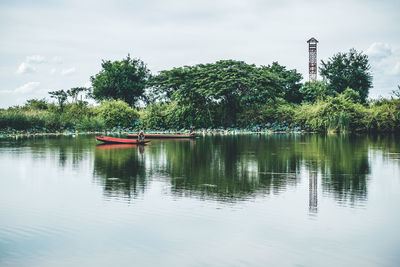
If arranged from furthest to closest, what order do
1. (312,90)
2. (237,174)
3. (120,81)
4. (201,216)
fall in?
(120,81) < (312,90) < (237,174) < (201,216)

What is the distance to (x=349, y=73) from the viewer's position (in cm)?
6794

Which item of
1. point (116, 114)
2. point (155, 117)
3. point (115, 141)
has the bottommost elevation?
point (115, 141)

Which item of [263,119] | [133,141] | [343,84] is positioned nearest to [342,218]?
[133,141]

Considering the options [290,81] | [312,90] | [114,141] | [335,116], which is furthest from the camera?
[290,81]

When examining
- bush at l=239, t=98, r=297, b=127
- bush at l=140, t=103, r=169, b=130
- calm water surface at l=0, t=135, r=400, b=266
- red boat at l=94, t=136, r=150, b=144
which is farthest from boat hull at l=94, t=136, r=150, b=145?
bush at l=239, t=98, r=297, b=127

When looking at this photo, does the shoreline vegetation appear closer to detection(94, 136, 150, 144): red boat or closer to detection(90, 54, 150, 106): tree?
detection(90, 54, 150, 106): tree

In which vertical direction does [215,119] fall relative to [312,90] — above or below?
below

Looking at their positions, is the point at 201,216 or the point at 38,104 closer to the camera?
the point at 201,216

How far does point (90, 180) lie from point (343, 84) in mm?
58192

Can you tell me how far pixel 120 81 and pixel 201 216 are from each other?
64715 millimetres

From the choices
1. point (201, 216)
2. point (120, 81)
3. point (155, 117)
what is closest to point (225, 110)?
point (155, 117)

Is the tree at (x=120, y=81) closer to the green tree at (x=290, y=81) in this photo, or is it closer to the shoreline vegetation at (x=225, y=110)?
the shoreline vegetation at (x=225, y=110)

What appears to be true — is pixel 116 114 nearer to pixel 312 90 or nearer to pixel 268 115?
pixel 268 115

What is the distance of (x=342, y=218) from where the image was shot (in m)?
9.64
